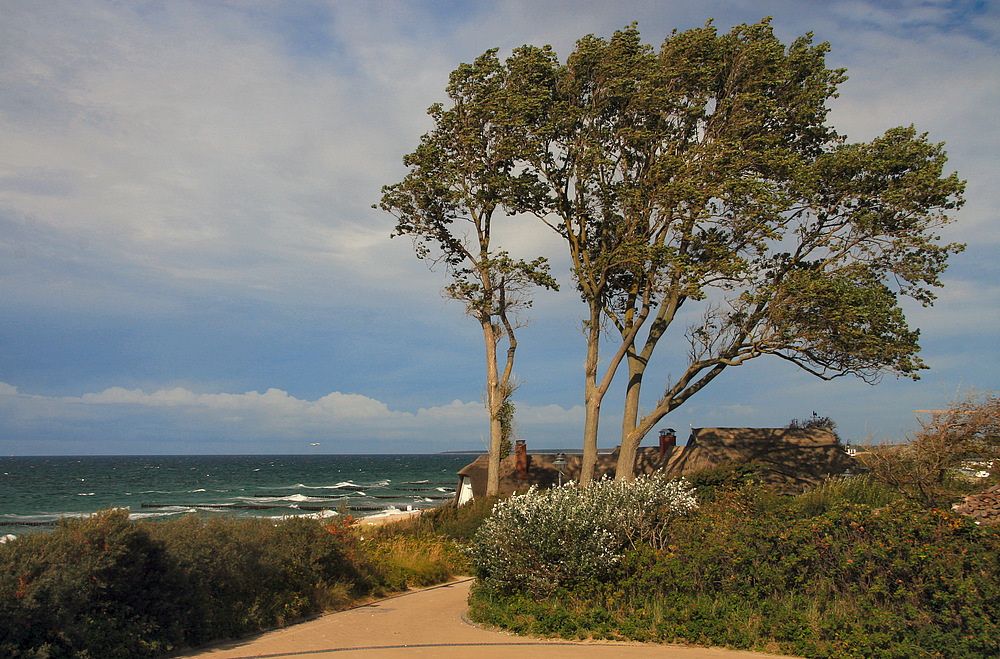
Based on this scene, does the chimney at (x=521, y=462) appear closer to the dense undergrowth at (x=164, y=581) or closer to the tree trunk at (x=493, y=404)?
the tree trunk at (x=493, y=404)

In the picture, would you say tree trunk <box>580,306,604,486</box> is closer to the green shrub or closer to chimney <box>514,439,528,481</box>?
chimney <box>514,439,528,481</box>

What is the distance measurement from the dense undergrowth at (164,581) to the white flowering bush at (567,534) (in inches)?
94.7

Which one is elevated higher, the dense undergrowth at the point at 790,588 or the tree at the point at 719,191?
the tree at the point at 719,191

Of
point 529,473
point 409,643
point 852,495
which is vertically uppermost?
point 852,495

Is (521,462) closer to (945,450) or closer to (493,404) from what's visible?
(493,404)

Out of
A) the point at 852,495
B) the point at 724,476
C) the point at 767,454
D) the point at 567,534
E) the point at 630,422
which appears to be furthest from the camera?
the point at 767,454

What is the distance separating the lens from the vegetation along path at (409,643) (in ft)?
24.0

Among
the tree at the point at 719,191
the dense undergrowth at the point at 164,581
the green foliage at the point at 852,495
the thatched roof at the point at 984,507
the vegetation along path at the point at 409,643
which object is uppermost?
the tree at the point at 719,191

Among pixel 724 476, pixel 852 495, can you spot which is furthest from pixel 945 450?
pixel 724 476

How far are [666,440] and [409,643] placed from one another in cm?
1576

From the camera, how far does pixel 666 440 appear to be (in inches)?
882

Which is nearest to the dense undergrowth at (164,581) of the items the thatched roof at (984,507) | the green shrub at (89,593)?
the green shrub at (89,593)

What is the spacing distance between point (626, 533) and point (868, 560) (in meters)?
2.83

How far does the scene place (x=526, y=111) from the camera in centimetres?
1834
